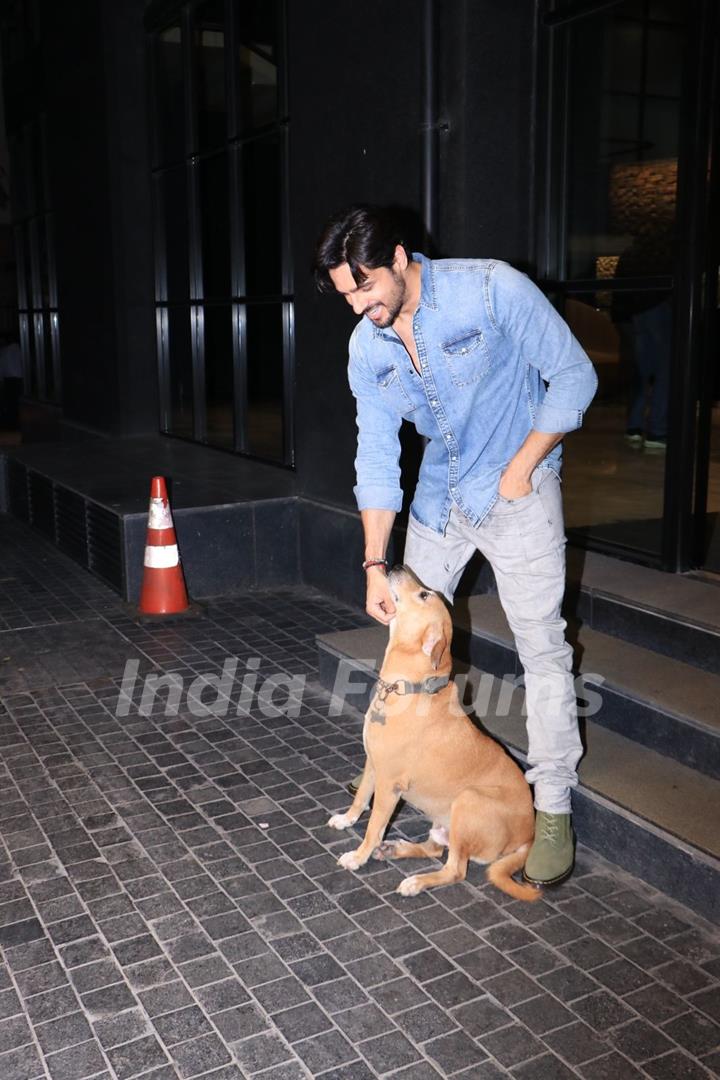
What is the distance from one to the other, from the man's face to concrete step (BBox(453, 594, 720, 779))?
186cm

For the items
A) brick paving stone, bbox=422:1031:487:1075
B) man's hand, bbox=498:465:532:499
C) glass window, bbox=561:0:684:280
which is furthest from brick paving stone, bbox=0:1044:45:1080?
glass window, bbox=561:0:684:280

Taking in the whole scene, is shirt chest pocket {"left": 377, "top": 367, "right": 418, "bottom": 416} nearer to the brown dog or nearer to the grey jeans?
the grey jeans

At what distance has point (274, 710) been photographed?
525 cm

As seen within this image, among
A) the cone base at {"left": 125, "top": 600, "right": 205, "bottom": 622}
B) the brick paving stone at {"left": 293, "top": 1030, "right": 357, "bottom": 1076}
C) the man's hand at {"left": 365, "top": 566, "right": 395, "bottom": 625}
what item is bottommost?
the brick paving stone at {"left": 293, "top": 1030, "right": 357, "bottom": 1076}

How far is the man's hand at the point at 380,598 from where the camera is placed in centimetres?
369

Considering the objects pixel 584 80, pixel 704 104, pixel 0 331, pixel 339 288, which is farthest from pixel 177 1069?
pixel 0 331

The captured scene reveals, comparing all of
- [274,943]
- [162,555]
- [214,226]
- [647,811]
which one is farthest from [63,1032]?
[214,226]

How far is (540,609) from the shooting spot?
3572 mm

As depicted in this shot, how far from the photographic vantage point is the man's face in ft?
10.7

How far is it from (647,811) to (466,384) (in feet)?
5.22

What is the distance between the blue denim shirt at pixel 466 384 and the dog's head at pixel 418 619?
0.98ft

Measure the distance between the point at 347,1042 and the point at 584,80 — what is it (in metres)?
4.94

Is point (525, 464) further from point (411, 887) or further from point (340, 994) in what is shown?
point (340, 994)

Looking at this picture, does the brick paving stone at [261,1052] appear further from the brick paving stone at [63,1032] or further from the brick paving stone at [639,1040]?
the brick paving stone at [639,1040]
